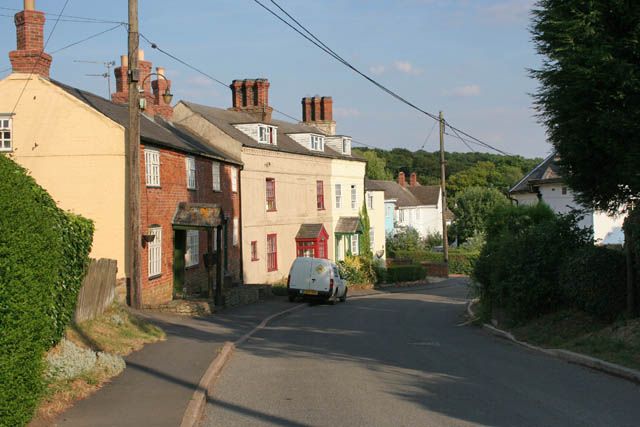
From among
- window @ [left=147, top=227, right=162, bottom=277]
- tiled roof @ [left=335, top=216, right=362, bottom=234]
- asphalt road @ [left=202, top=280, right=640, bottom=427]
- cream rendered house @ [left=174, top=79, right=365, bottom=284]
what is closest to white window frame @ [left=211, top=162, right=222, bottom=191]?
cream rendered house @ [left=174, top=79, right=365, bottom=284]

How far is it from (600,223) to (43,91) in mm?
25886

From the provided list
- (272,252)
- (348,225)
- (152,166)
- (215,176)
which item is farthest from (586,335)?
(348,225)

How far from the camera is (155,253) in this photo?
24656 mm

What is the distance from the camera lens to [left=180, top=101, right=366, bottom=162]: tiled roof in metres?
36.2

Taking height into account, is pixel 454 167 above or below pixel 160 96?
above

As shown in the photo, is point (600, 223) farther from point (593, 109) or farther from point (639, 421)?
point (639, 421)

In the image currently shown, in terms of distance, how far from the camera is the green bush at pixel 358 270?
43.5m

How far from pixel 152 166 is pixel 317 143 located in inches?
824

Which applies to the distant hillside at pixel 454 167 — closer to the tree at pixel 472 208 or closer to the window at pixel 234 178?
the tree at pixel 472 208

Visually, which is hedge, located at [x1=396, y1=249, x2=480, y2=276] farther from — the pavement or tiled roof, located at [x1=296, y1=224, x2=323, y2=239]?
the pavement

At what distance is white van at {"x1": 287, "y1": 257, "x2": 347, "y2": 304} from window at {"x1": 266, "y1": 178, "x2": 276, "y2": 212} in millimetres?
7581

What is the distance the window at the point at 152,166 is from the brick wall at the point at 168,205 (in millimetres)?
212

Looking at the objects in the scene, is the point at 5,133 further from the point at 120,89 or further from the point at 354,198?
the point at 354,198

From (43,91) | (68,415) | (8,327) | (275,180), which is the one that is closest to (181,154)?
(43,91)
